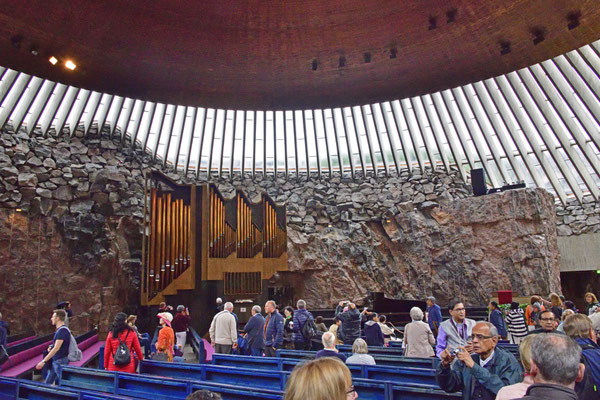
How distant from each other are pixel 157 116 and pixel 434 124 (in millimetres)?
9131

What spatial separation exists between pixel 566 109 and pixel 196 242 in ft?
35.5

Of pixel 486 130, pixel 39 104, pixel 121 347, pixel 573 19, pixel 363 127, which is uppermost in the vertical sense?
pixel 363 127

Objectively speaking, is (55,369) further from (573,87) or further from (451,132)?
(451,132)

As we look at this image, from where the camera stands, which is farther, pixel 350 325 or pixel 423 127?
pixel 423 127

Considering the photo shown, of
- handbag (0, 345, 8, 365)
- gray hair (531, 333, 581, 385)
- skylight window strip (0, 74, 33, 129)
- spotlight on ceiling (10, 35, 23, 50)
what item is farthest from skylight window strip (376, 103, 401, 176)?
gray hair (531, 333, 581, 385)

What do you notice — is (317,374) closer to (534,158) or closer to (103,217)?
(103,217)

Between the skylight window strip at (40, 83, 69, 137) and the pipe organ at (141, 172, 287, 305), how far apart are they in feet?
13.7

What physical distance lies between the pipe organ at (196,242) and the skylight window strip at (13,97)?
14.4 ft

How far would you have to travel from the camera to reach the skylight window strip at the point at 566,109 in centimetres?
1202

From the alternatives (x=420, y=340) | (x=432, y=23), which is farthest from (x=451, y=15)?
(x=420, y=340)

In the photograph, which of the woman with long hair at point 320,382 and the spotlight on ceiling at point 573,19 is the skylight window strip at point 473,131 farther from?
the woman with long hair at point 320,382

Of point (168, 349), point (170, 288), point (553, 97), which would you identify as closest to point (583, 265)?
point (553, 97)

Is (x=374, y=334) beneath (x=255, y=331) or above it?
beneath

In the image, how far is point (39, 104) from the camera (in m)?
12.6
